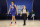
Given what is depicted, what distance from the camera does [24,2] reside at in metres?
11.7

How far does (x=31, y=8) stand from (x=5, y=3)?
337 cm

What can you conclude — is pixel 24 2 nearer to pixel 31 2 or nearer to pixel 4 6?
pixel 31 2

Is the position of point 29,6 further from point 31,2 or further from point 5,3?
point 5,3

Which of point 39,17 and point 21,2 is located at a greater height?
point 21,2

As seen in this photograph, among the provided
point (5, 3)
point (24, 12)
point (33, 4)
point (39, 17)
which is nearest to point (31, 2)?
point (33, 4)

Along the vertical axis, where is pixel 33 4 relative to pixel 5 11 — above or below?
above

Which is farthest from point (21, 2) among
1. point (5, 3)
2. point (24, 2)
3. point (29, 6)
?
point (5, 3)

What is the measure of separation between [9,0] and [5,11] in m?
1.49

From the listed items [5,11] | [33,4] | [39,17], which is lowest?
[39,17]

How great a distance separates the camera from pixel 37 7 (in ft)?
38.4

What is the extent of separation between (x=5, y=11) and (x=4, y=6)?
67 cm

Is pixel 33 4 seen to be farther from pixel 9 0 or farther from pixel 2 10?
pixel 2 10

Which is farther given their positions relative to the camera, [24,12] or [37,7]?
[37,7]

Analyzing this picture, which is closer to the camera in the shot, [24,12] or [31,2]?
[24,12]
